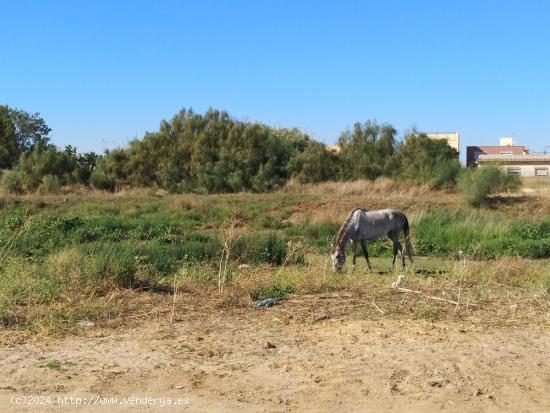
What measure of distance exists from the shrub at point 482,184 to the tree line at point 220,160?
535cm

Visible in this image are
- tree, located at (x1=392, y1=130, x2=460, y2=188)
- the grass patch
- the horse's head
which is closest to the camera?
the grass patch

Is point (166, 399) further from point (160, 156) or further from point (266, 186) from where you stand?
point (160, 156)

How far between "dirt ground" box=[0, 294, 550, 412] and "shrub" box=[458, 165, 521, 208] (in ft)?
72.1

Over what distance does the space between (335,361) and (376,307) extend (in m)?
1.98

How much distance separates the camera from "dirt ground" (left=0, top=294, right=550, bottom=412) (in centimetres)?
498

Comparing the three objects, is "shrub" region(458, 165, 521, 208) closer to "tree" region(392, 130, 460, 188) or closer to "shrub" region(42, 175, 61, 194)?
"tree" region(392, 130, 460, 188)

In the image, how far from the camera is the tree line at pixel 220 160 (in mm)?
37281

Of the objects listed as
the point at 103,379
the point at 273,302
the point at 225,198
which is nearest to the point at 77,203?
the point at 225,198

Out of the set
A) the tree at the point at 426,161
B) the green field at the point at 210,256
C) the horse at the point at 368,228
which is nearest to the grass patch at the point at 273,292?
the green field at the point at 210,256

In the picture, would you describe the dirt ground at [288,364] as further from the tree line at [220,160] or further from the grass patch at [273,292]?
the tree line at [220,160]

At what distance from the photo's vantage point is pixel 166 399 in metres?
5.02

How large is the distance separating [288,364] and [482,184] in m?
24.5

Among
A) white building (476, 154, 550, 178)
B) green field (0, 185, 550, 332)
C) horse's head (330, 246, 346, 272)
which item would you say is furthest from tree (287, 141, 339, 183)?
white building (476, 154, 550, 178)

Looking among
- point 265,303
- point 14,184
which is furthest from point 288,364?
point 14,184
